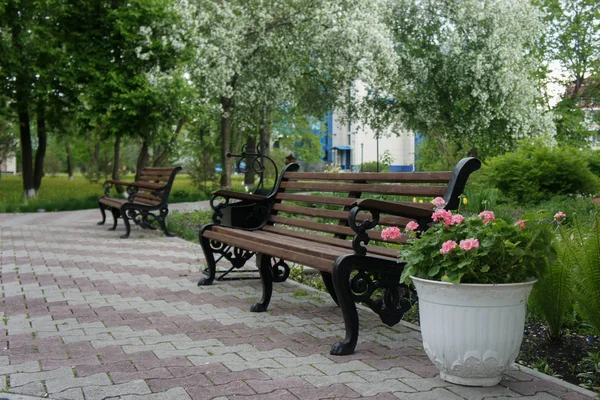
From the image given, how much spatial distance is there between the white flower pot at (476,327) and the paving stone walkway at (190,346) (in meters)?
0.12

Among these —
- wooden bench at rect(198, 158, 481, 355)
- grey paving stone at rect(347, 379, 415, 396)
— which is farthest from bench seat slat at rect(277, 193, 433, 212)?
grey paving stone at rect(347, 379, 415, 396)

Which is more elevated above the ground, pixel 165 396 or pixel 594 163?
pixel 594 163

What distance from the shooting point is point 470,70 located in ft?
89.7

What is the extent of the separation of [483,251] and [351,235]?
1815mm

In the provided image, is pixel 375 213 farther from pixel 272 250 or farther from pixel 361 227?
pixel 272 250

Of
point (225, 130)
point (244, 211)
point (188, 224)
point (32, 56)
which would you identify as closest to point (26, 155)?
point (32, 56)

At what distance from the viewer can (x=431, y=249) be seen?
144 inches

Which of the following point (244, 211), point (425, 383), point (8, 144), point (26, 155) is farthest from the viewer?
point (8, 144)

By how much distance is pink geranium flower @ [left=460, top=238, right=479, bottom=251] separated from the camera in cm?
341

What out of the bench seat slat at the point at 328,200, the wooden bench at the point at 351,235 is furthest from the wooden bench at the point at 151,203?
the bench seat slat at the point at 328,200

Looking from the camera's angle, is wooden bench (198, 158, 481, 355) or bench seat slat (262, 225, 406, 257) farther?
bench seat slat (262, 225, 406, 257)

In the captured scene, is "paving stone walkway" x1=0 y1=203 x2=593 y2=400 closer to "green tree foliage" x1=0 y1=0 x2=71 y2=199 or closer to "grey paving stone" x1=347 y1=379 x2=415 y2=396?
"grey paving stone" x1=347 y1=379 x2=415 y2=396

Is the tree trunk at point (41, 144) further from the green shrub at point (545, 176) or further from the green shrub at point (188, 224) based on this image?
the green shrub at point (545, 176)

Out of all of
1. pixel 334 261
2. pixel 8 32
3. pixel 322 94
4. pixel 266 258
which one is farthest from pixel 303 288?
pixel 322 94
